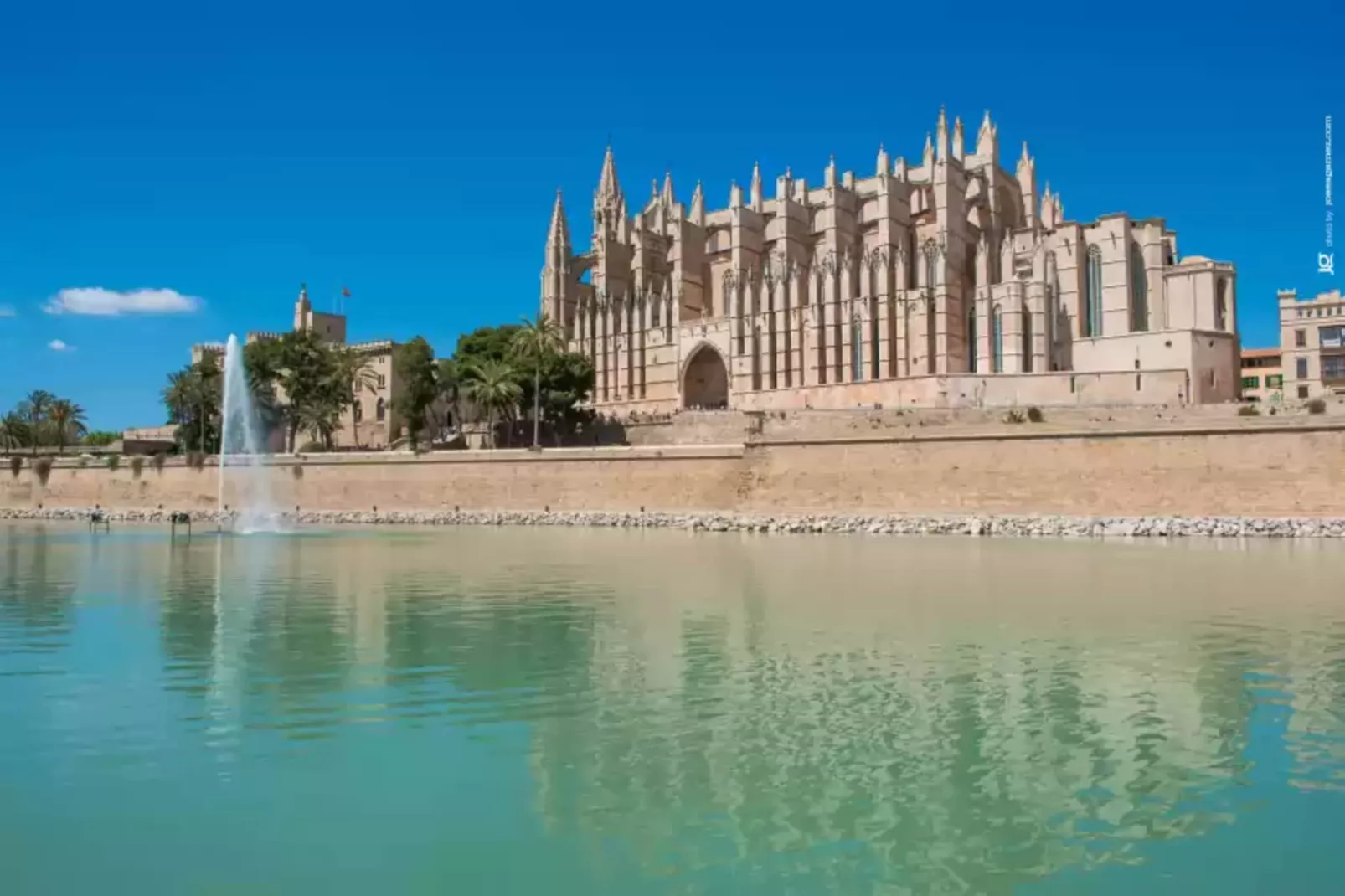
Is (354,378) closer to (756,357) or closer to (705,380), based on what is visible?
(705,380)

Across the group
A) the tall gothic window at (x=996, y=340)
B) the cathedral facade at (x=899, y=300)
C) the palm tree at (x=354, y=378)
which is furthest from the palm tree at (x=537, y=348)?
the tall gothic window at (x=996, y=340)

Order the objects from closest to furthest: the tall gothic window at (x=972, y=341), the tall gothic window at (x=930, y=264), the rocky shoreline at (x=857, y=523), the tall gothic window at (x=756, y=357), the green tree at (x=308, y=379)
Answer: the rocky shoreline at (x=857, y=523), the tall gothic window at (x=972, y=341), the tall gothic window at (x=930, y=264), the green tree at (x=308, y=379), the tall gothic window at (x=756, y=357)

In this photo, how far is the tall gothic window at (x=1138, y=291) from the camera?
43438 mm

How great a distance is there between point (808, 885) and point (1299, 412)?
2816 centimetres

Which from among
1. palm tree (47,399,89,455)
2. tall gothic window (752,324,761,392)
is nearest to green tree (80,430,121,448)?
palm tree (47,399,89,455)

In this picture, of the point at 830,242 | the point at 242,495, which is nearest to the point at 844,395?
the point at 830,242

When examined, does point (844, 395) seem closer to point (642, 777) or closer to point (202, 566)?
point (202, 566)

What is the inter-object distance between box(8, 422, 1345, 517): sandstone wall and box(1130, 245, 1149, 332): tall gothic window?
51.3 feet

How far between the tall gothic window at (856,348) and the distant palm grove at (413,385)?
38.0ft

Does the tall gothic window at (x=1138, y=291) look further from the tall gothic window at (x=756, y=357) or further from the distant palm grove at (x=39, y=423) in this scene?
the distant palm grove at (x=39, y=423)

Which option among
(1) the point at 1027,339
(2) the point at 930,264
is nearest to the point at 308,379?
(2) the point at 930,264

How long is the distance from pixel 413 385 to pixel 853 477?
24.8 m

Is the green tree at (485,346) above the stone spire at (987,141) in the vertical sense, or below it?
below

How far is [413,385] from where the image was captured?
5119cm
